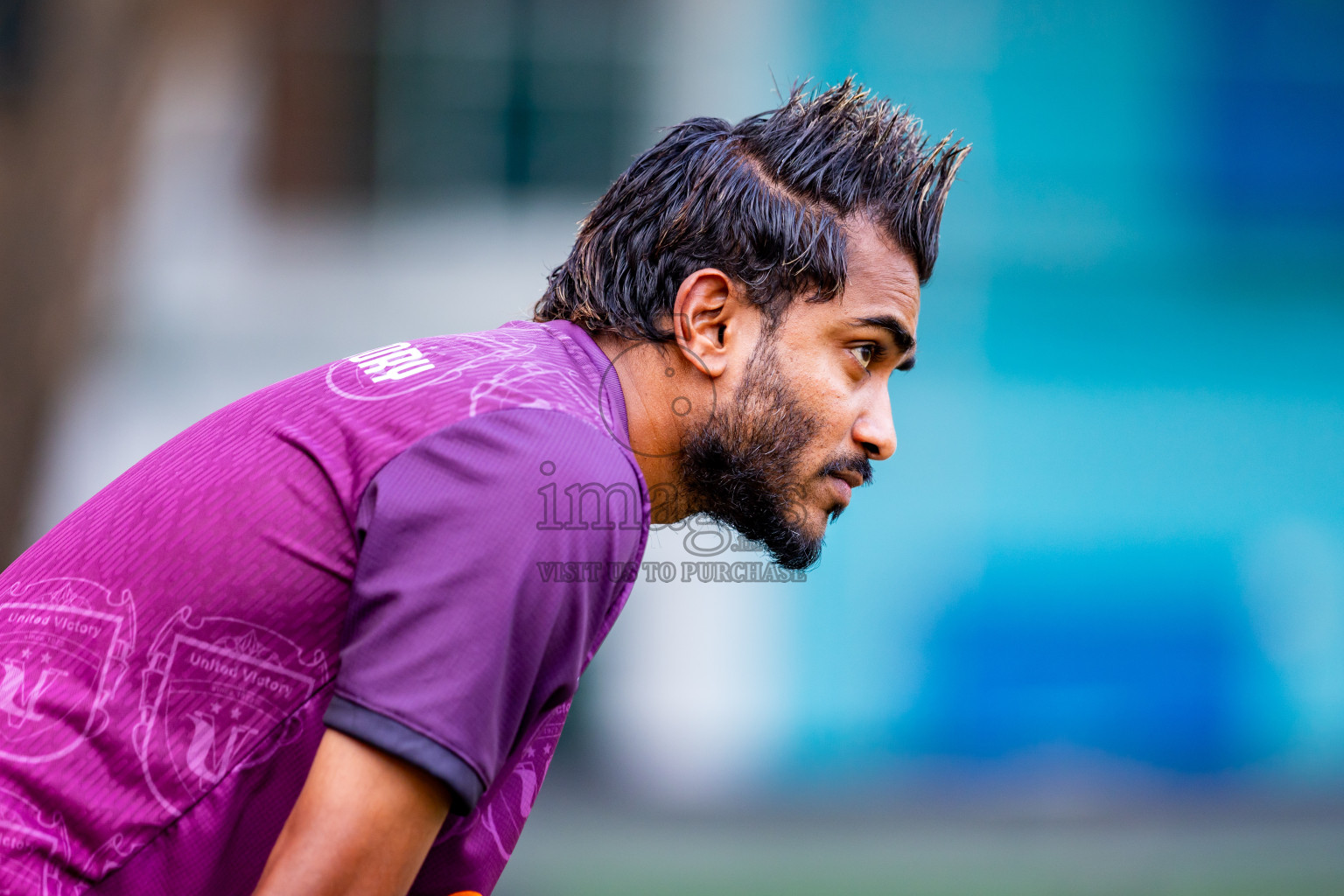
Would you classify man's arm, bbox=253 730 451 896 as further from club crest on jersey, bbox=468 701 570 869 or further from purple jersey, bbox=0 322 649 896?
club crest on jersey, bbox=468 701 570 869

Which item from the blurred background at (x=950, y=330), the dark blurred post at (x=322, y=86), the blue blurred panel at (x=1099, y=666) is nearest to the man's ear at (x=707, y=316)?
the blurred background at (x=950, y=330)

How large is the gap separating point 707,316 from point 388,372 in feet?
2.26

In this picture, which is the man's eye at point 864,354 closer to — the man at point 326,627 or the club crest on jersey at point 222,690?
the man at point 326,627

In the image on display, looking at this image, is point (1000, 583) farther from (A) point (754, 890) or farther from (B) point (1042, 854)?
(A) point (754, 890)

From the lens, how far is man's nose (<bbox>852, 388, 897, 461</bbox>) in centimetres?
220

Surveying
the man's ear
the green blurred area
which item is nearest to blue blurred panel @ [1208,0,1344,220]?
the green blurred area

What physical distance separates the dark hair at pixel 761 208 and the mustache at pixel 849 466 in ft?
0.96

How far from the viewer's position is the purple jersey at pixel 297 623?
4.58ft

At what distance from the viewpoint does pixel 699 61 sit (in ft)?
28.1

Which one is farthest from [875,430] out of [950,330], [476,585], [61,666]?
[950,330]

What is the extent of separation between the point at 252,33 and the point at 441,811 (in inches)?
353

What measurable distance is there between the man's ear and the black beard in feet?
0.23

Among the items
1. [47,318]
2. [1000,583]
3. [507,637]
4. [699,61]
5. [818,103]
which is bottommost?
[1000,583]

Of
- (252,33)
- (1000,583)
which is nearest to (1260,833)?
(1000,583)
